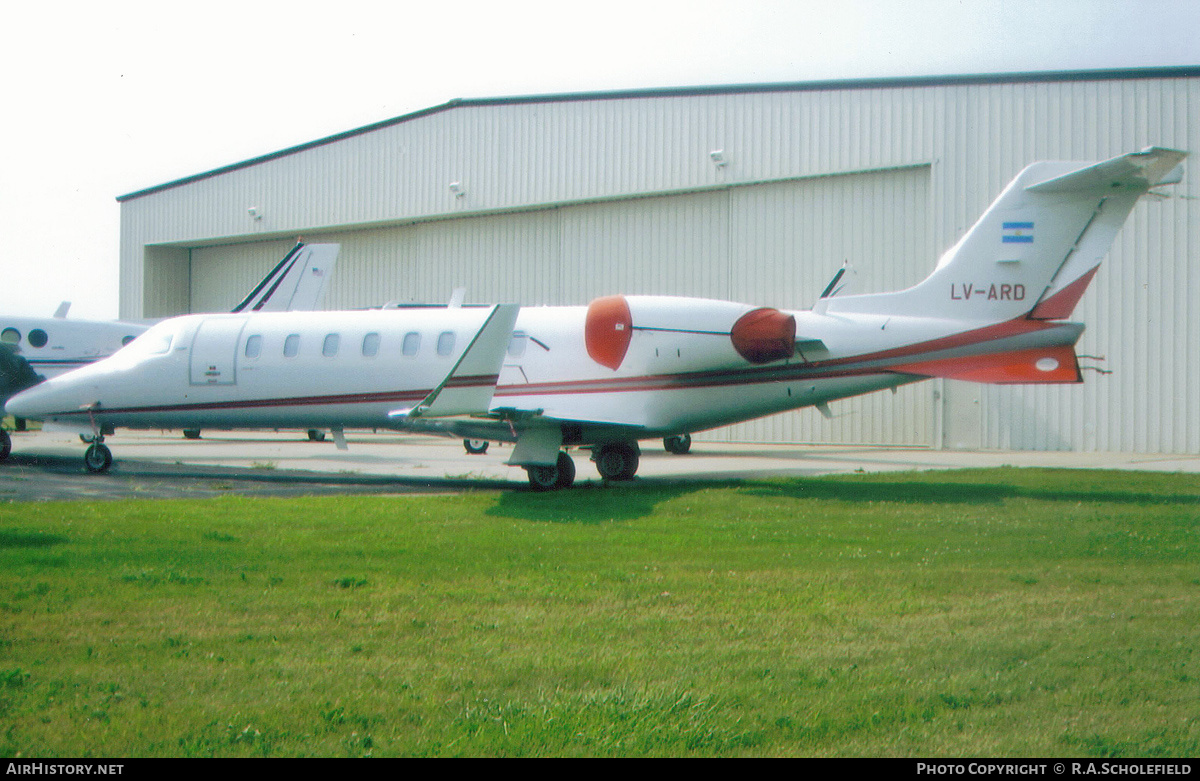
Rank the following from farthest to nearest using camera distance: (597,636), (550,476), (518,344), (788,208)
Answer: (788,208) < (518,344) < (550,476) < (597,636)

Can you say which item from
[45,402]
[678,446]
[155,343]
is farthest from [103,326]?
[678,446]

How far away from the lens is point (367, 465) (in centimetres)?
2075

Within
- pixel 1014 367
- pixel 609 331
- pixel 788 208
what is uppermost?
pixel 788 208

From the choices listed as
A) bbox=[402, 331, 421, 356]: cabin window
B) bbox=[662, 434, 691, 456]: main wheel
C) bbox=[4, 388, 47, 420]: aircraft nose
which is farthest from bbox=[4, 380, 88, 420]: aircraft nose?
bbox=[662, 434, 691, 456]: main wheel

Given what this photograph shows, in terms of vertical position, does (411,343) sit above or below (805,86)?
below

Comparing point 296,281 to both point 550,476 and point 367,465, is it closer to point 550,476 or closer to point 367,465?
point 367,465

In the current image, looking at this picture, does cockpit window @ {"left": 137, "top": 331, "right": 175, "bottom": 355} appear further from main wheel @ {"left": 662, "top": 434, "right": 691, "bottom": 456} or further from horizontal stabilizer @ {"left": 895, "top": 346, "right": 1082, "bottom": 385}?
horizontal stabilizer @ {"left": 895, "top": 346, "right": 1082, "bottom": 385}

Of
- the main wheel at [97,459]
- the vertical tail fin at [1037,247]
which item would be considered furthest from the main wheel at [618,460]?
the main wheel at [97,459]

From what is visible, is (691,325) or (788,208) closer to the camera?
(691,325)

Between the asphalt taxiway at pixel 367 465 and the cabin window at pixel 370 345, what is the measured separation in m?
2.14

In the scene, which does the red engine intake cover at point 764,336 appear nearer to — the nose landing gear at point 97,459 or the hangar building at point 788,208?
the nose landing gear at point 97,459

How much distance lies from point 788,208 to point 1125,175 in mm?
15362

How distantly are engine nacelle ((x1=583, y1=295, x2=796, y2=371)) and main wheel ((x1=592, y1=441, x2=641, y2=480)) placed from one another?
1.56 m

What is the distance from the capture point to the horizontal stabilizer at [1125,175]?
1255 cm
